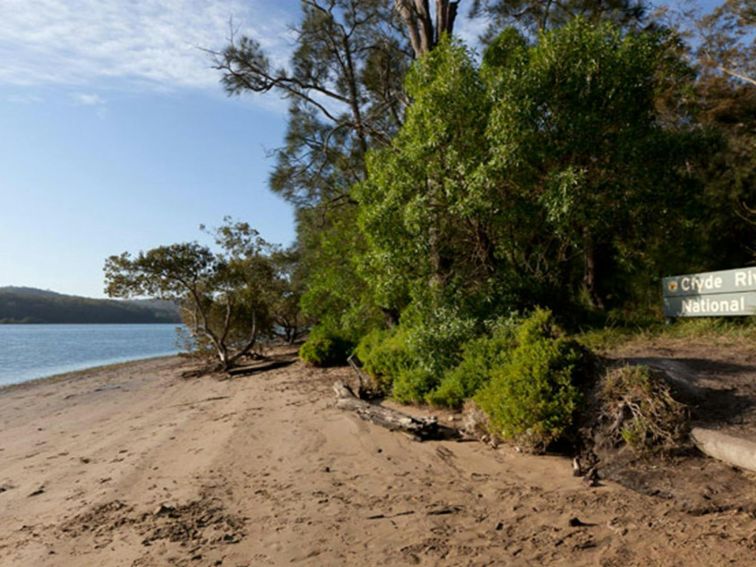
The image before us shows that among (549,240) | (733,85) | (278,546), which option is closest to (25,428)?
(278,546)

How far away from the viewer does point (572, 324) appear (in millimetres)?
10898

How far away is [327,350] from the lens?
16.2 metres

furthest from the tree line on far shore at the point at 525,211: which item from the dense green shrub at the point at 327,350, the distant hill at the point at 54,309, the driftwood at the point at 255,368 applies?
the distant hill at the point at 54,309

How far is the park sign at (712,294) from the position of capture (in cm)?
811

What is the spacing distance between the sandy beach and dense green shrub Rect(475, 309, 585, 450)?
1.00 feet

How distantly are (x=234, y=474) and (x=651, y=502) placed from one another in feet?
13.4

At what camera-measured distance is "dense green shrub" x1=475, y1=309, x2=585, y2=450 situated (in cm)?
581

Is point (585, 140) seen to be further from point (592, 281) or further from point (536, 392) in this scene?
point (592, 281)

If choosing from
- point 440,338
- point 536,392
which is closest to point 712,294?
point 440,338

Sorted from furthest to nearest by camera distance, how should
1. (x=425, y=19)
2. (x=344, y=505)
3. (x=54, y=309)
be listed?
(x=54, y=309)
(x=425, y=19)
(x=344, y=505)

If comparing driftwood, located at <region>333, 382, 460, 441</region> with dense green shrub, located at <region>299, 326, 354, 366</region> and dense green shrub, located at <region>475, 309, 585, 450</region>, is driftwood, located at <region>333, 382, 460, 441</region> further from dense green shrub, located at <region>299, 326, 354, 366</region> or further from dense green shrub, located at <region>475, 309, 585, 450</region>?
dense green shrub, located at <region>299, 326, 354, 366</region>

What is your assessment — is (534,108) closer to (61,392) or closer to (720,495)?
(720,495)

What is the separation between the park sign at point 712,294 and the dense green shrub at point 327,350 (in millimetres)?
8972

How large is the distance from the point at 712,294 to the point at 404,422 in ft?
17.9
